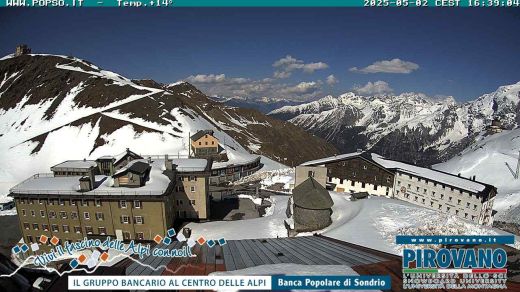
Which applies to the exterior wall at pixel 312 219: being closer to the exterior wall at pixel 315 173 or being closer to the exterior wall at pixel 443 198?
the exterior wall at pixel 315 173

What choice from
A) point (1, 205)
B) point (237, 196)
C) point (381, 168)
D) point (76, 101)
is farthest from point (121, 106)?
point (381, 168)

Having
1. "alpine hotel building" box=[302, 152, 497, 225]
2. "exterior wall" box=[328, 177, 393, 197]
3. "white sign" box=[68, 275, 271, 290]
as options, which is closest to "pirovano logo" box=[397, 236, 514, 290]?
"white sign" box=[68, 275, 271, 290]

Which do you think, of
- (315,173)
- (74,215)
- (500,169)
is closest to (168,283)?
(74,215)

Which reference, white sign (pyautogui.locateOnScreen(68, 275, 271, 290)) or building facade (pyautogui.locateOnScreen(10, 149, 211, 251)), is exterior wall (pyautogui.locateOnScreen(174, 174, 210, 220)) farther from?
white sign (pyautogui.locateOnScreen(68, 275, 271, 290))

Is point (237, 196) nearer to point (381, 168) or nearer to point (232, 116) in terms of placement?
point (381, 168)

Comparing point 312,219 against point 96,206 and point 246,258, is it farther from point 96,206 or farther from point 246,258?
point 96,206

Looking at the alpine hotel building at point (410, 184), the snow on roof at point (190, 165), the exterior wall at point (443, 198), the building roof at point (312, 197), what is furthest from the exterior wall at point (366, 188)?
the snow on roof at point (190, 165)

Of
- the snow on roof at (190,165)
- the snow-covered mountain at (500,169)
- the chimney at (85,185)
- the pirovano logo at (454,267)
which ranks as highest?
the pirovano logo at (454,267)
